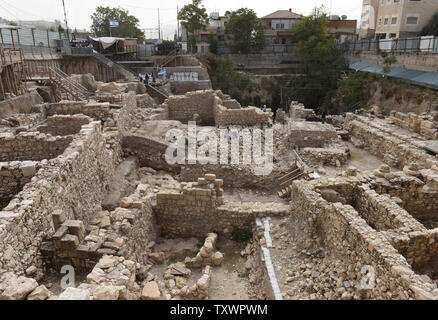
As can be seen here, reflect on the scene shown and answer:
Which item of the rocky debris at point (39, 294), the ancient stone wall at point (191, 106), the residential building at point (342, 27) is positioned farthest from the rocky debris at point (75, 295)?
the residential building at point (342, 27)

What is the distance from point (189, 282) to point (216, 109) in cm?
1185

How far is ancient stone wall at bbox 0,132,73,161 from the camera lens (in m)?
9.16

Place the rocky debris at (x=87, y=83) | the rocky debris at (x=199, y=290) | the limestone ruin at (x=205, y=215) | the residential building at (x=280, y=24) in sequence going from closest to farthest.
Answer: the limestone ruin at (x=205, y=215) → the rocky debris at (x=199, y=290) → the rocky debris at (x=87, y=83) → the residential building at (x=280, y=24)

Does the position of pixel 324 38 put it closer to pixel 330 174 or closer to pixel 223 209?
pixel 330 174

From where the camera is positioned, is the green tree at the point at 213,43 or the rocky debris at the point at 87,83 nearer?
the rocky debris at the point at 87,83

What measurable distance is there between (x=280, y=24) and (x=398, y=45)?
2072 cm

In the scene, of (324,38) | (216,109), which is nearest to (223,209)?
(216,109)

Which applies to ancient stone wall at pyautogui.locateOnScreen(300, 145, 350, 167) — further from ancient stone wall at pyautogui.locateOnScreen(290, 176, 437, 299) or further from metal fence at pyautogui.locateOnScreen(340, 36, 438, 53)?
metal fence at pyautogui.locateOnScreen(340, 36, 438, 53)

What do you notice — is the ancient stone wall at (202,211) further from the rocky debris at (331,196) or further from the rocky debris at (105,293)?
the rocky debris at (105,293)

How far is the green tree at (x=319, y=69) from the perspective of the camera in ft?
99.2

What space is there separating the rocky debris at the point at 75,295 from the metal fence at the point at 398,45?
24957mm

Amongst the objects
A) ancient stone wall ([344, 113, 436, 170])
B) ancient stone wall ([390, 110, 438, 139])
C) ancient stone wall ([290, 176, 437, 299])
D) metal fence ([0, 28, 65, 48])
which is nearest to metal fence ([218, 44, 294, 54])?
metal fence ([0, 28, 65, 48])

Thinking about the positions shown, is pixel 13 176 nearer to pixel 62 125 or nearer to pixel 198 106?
pixel 62 125

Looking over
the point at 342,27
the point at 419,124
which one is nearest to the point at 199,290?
the point at 419,124
